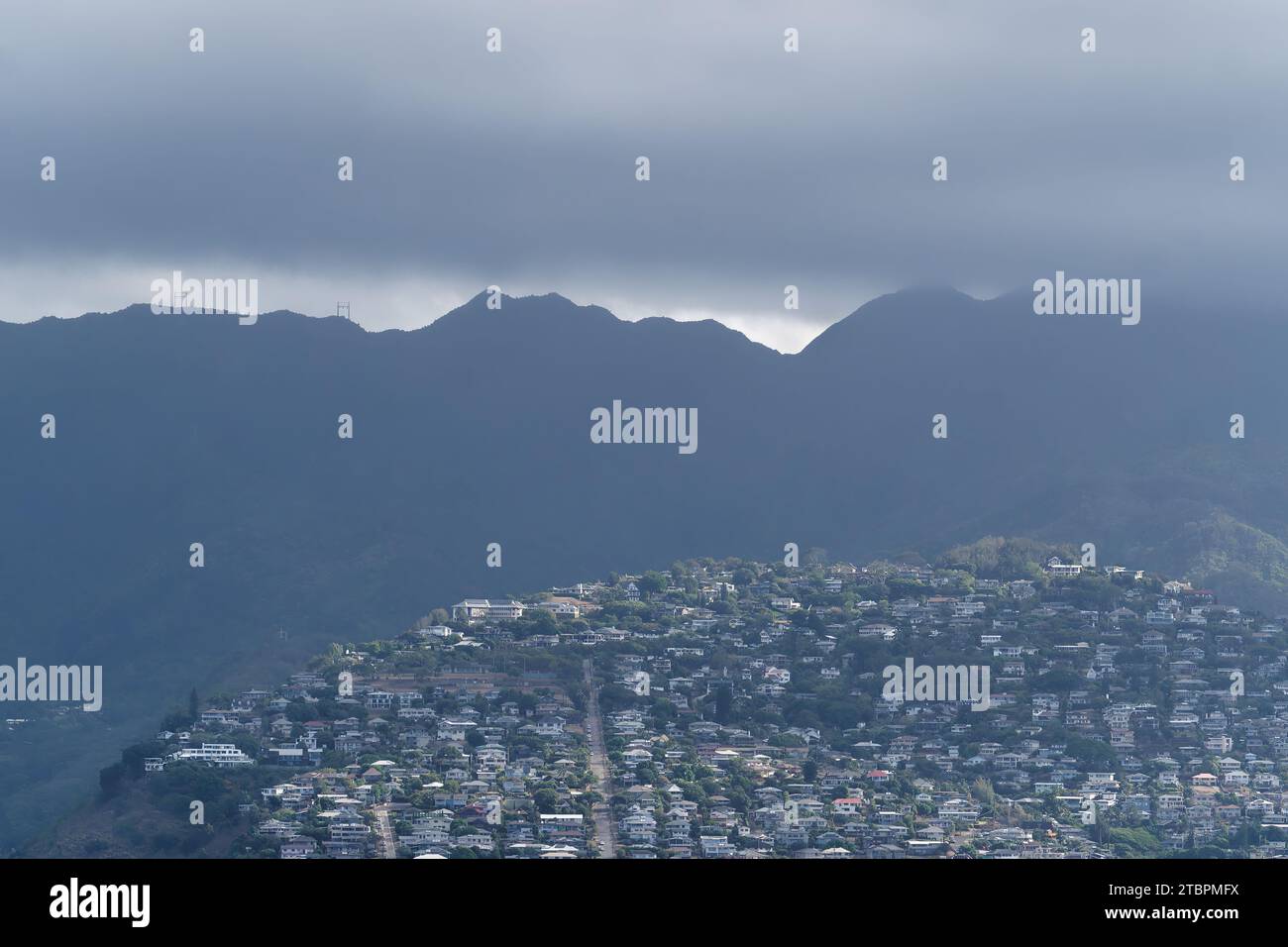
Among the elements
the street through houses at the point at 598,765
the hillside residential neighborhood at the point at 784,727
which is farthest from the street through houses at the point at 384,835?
the street through houses at the point at 598,765

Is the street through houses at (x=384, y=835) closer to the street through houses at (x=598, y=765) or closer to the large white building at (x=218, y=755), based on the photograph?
the street through houses at (x=598, y=765)

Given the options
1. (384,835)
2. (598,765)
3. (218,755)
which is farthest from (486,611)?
(384,835)

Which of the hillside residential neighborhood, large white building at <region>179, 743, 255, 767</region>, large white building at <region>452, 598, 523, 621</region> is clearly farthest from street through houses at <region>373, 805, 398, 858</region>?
large white building at <region>452, 598, 523, 621</region>

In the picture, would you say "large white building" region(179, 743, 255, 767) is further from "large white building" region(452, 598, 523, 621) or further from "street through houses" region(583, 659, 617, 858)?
"large white building" region(452, 598, 523, 621)

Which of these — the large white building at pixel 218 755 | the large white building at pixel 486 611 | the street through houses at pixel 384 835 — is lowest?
the street through houses at pixel 384 835
